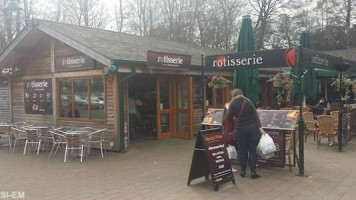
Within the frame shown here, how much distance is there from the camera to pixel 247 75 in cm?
1090

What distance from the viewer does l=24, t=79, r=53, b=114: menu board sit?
1241 centimetres

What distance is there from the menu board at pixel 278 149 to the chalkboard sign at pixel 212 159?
1396mm

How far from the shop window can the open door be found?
Answer: 7.03 feet

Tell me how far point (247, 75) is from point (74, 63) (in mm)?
4842

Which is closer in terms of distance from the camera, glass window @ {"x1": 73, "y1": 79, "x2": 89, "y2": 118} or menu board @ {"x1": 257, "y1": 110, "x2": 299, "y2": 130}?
menu board @ {"x1": 257, "y1": 110, "x2": 299, "y2": 130}

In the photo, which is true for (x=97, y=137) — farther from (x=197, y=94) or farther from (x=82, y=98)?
(x=197, y=94)

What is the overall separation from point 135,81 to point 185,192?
21.3ft

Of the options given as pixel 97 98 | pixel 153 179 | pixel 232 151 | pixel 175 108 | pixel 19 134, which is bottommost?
pixel 153 179

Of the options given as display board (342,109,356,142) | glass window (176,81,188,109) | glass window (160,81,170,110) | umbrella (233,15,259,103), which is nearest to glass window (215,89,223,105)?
glass window (176,81,188,109)

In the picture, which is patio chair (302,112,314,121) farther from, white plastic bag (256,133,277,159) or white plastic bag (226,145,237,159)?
white plastic bag (256,133,277,159)

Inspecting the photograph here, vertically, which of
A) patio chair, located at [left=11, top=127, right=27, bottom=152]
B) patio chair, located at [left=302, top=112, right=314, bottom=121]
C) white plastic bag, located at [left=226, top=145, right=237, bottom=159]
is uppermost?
patio chair, located at [left=302, top=112, right=314, bottom=121]

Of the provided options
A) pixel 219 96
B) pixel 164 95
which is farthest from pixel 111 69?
pixel 219 96

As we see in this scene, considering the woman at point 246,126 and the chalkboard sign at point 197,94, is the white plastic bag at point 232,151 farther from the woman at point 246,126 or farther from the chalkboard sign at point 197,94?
the chalkboard sign at point 197,94

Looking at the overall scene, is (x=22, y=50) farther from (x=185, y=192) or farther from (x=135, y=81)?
(x=185, y=192)
